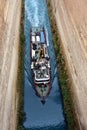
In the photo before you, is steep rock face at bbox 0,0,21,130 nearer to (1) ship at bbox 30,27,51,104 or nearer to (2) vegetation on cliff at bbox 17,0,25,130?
(2) vegetation on cliff at bbox 17,0,25,130

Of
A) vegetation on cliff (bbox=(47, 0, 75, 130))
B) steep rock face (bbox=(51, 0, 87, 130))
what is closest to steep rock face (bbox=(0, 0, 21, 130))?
vegetation on cliff (bbox=(47, 0, 75, 130))

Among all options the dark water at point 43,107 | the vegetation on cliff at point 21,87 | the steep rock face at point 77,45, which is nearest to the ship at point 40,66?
the dark water at point 43,107

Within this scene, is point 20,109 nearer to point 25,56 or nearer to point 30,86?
point 30,86

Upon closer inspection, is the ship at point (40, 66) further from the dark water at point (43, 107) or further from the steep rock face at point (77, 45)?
the steep rock face at point (77, 45)

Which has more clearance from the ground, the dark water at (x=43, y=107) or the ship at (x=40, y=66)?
the ship at (x=40, y=66)

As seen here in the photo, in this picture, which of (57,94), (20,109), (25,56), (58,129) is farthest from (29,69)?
(58,129)

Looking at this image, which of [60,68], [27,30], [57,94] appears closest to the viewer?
[57,94]
